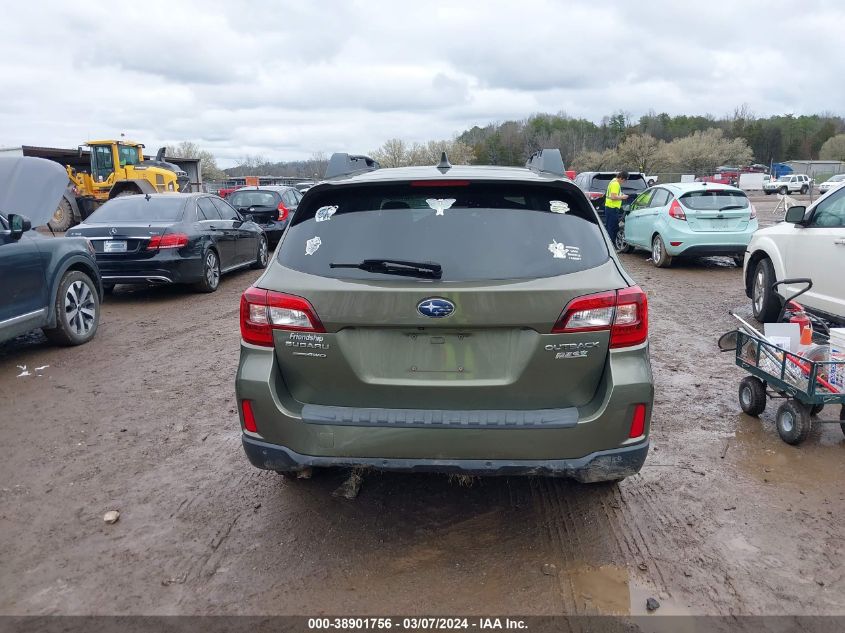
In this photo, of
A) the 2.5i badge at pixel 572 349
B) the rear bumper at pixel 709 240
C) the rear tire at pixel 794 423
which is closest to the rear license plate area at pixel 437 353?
the 2.5i badge at pixel 572 349

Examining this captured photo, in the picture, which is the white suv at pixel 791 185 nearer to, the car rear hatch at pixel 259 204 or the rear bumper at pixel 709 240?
the rear bumper at pixel 709 240

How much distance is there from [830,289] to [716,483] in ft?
10.3

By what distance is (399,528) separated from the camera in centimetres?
340

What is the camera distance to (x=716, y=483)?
387cm

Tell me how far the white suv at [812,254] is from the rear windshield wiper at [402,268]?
4.21 m

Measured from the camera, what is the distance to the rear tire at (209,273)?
10.2 metres

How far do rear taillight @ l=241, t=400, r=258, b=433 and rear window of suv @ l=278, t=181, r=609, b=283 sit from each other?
2.26 feet

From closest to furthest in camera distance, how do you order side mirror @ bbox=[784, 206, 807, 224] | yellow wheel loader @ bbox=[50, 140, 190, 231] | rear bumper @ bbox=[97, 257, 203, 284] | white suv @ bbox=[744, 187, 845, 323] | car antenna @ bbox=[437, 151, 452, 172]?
1. car antenna @ bbox=[437, 151, 452, 172]
2. white suv @ bbox=[744, 187, 845, 323]
3. side mirror @ bbox=[784, 206, 807, 224]
4. rear bumper @ bbox=[97, 257, 203, 284]
5. yellow wheel loader @ bbox=[50, 140, 190, 231]

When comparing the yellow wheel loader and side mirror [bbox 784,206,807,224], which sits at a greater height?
the yellow wheel loader

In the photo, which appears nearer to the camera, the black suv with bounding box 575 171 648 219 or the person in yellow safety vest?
the person in yellow safety vest

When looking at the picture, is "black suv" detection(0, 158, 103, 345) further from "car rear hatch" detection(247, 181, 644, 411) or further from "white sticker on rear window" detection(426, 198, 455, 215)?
"white sticker on rear window" detection(426, 198, 455, 215)

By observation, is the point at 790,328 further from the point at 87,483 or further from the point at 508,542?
the point at 87,483

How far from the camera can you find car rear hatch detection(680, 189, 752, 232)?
1169 centimetres

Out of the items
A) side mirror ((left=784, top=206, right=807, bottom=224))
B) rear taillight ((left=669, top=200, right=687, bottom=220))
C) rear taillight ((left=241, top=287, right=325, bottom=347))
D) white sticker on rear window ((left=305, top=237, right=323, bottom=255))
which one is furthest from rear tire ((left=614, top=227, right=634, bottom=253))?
rear taillight ((left=241, top=287, right=325, bottom=347))
